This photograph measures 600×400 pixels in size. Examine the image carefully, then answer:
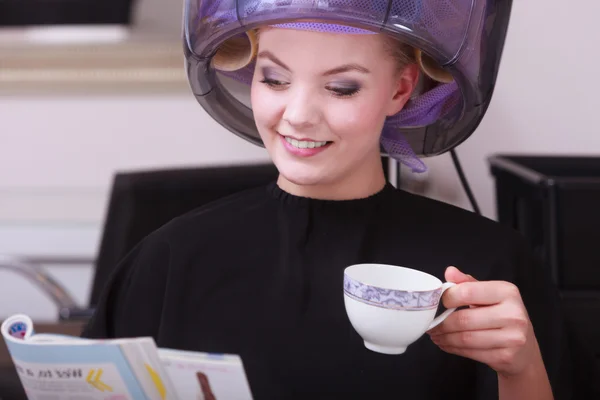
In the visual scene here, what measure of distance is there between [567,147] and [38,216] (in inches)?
48.0

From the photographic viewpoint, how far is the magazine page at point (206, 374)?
2.26 feet

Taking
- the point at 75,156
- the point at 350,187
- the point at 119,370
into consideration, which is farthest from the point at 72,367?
the point at 75,156

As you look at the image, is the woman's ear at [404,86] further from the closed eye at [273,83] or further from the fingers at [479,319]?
the fingers at [479,319]

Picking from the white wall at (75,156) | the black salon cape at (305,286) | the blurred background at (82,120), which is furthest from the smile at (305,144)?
the blurred background at (82,120)

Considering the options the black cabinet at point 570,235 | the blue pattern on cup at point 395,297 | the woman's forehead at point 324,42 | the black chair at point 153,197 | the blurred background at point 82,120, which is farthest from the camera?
the blurred background at point 82,120

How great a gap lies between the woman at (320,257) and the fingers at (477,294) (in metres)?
0.06

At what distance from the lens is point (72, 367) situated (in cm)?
71

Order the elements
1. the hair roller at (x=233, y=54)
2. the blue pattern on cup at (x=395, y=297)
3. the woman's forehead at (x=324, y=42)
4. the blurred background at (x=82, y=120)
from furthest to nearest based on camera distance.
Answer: the blurred background at (x=82, y=120) → the hair roller at (x=233, y=54) → the woman's forehead at (x=324, y=42) → the blue pattern on cup at (x=395, y=297)

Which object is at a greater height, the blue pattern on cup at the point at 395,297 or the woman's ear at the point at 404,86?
the woman's ear at the point at 404,86

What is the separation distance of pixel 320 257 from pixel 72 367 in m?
0.32

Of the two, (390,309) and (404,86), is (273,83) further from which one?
(390,309)

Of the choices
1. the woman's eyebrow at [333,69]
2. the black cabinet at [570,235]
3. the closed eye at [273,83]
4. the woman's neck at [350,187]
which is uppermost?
the woman's eyebrow at [333,69]

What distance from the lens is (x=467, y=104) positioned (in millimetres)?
857

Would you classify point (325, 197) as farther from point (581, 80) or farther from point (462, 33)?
point (581, 80)
